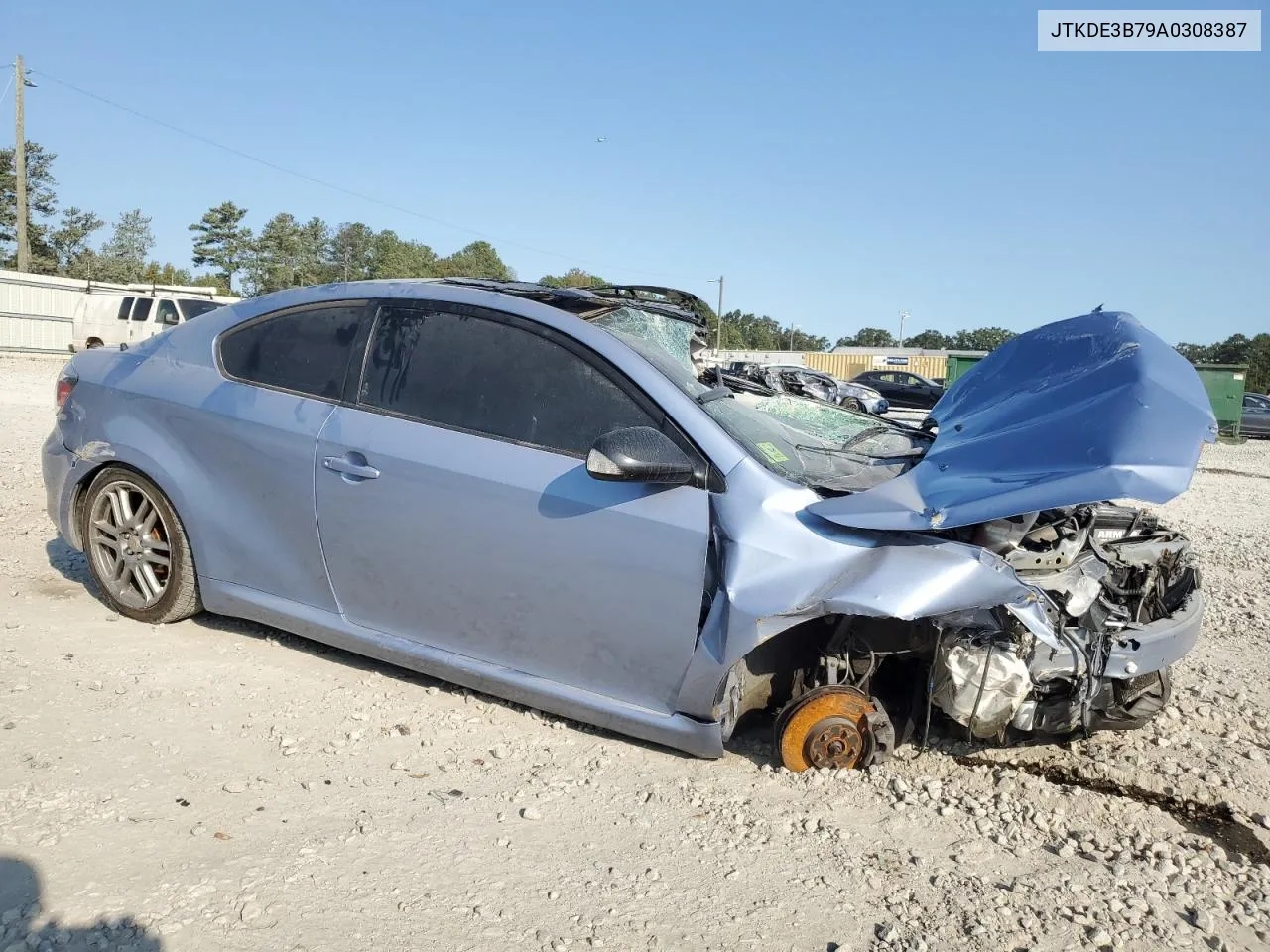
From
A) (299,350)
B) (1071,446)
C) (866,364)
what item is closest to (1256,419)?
(1071,446)

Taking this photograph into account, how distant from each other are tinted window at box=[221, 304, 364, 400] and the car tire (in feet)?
2.30

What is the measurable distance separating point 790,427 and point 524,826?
1.94m

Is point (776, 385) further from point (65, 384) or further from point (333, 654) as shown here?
point (65, 384)

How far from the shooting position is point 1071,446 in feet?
9.08

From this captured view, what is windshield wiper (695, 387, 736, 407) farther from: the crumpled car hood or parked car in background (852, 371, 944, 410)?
parked car in background (852, 371, 944, 410)

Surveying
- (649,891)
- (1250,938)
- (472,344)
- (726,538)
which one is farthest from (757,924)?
A: (472,344)

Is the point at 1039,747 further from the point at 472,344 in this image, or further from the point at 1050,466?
the point at 472,344

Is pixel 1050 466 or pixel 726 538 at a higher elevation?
pixel 1050 466

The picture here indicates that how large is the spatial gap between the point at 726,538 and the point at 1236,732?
2.37 metres

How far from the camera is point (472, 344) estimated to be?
10.8ft

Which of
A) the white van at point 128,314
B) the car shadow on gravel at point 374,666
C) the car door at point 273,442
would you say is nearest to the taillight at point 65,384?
the car door at point 273,442

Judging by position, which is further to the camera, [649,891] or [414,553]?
[414,553]

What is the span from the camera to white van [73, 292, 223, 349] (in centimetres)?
2158

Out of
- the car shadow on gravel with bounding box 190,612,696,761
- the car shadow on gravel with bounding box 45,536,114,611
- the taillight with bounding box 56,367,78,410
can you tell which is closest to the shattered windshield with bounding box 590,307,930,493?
A: the car shadow on gravel with bounding box 190,612,696,761
